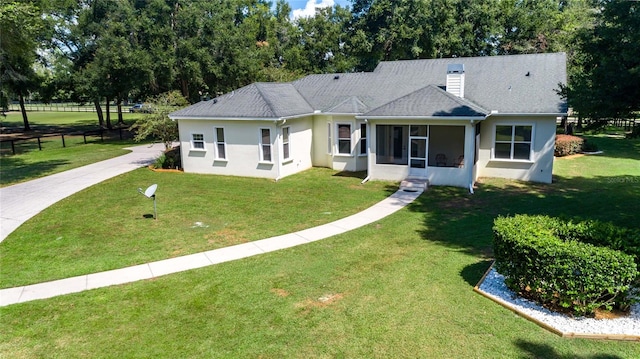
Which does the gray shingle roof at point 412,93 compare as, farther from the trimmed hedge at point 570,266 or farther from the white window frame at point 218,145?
the trimmed hedge at point 570,266

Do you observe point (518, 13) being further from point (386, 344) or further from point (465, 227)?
point (386, 344)

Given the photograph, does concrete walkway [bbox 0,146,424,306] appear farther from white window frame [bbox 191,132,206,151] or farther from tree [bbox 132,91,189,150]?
white window frame [bbox 191,132,206,151]

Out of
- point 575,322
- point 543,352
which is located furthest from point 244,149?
point 543,352

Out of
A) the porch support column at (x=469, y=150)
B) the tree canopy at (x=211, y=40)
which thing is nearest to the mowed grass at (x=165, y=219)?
the porch support column at (x=469, y=150)

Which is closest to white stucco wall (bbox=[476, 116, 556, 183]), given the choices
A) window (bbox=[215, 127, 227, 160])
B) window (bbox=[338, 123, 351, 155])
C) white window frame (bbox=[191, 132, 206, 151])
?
window (bbox=[338, 123, 351, 155])

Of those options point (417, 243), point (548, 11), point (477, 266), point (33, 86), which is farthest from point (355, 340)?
point (33, 86)

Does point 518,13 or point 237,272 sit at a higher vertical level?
point 518,13
